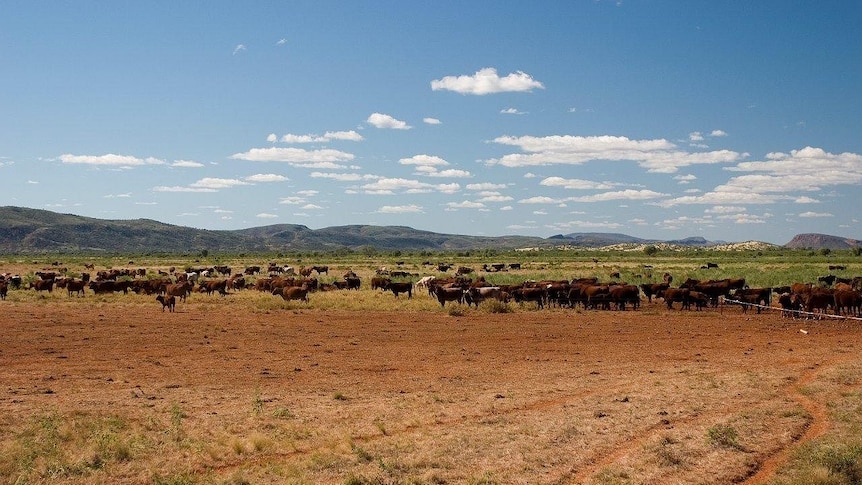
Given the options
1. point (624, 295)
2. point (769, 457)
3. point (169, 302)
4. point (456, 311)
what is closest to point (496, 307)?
point (456, 311)

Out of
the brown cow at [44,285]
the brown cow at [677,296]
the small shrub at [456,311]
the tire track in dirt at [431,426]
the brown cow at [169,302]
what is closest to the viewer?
the tire track in dirt at [431,426]

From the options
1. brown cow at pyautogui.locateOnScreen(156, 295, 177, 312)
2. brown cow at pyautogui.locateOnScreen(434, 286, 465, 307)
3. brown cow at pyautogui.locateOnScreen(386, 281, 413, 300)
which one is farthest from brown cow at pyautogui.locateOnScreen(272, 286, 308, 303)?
brown cow at pyautogui.locateOnScreen(434, 286, 465, 307)

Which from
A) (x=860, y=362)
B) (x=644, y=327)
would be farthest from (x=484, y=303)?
(x=860, y=362)

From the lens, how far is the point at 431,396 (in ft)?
46.1

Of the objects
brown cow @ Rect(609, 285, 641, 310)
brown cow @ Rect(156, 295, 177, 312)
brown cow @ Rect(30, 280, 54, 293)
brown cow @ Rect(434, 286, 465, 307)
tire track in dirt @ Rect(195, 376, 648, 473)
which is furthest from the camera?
brown cow @ Rect(30, 280, 54, 293)

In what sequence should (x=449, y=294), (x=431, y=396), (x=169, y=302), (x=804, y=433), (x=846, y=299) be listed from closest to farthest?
(x=804, y=433), (x=431, y=396), (x=846, y=299), (x=169, y=302), (x=449, y=294)

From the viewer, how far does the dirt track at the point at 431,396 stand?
955 centimetres

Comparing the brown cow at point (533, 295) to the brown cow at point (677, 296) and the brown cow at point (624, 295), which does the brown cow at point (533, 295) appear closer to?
the brown cow at point (624, 295)

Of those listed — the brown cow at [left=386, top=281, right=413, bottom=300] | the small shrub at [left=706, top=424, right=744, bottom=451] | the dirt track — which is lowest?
the dirt track

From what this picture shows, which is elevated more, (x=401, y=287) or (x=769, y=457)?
(x=401, y=287)

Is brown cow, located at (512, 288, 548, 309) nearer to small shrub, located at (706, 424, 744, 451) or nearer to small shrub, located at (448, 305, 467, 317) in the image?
small shrub, located at (448, 305, 467, 317)

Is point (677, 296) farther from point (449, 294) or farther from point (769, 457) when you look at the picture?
point (769, 457)

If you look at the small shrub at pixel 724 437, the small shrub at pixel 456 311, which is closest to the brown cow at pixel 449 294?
the small shrub at pixel 456 311

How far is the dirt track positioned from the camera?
31.3ft
